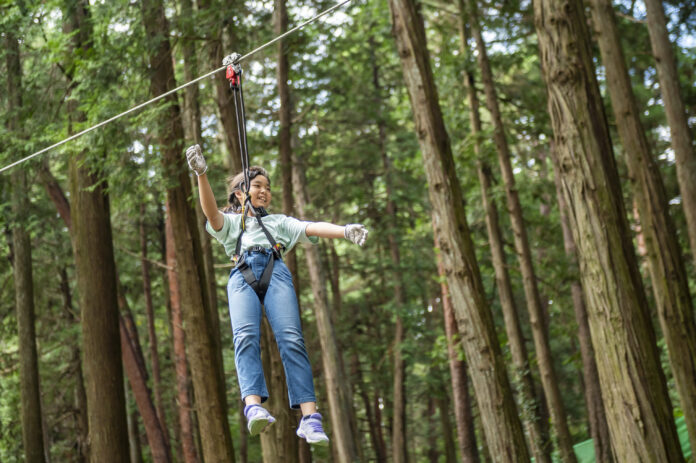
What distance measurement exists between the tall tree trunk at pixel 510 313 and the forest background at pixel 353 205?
60mm

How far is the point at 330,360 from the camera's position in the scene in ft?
56.5

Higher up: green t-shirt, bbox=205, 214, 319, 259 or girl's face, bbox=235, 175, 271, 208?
girl's face, bbox=235, 175, 271, 208

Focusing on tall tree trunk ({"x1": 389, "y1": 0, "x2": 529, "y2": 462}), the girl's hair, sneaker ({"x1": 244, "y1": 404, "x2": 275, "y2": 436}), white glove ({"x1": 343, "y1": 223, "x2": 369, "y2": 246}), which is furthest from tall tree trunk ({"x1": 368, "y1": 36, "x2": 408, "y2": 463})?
sneaker ({"x1": 244, "y1": 404, "x2": 275, "y2": 436})

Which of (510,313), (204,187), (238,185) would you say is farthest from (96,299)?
(510,313)

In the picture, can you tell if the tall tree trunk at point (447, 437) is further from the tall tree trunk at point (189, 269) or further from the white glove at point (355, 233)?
the white glove at point (355, 233)

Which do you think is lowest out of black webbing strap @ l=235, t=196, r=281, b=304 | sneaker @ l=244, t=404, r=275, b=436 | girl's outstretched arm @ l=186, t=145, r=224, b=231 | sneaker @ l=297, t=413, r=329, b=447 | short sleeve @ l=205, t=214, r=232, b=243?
sneaker @ l=297, t=413, r=329, b=447

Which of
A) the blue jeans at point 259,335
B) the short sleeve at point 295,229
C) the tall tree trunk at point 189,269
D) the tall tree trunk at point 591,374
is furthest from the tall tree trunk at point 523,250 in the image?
the blue jeans at point 259,335

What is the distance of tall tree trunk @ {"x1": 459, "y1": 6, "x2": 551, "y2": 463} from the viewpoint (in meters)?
14.4

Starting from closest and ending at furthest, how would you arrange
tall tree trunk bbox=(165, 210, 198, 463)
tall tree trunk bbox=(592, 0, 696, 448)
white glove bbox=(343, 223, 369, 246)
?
white glove bbox=(343, 223, 369, 246) < tall tree trunk bbox=(592, 0, 696, 448) < tall tree trunk bbox=(165, 210, 198, 463)

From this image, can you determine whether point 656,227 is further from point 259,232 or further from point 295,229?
point 259,232

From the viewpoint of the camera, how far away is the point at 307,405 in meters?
5.05

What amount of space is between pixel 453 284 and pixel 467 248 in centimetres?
44

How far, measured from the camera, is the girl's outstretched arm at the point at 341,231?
15.7ft

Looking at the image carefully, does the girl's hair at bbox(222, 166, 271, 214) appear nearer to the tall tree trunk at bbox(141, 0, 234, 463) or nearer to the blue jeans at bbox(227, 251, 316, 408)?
the blue jeans at bbox(227, 251, 316, 408)
